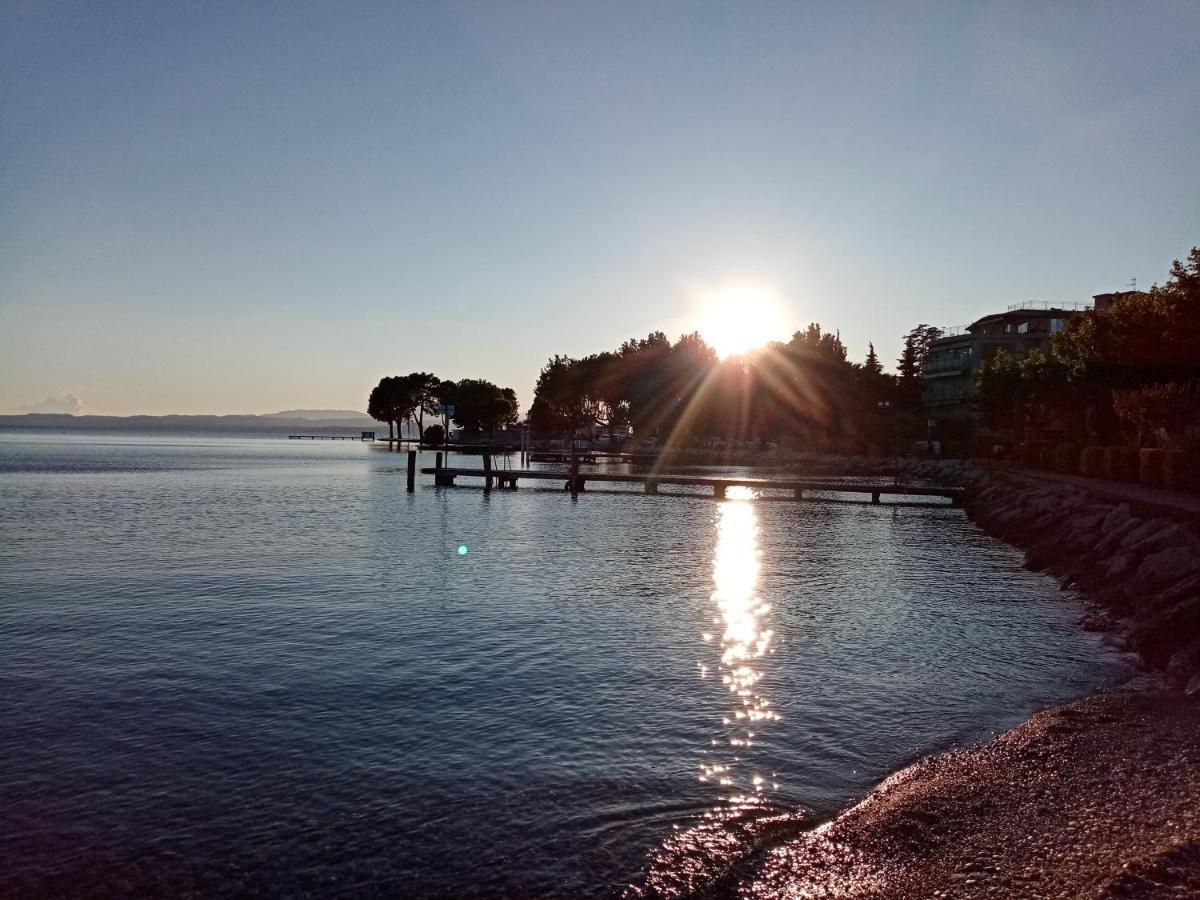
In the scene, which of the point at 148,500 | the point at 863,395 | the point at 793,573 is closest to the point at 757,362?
the point at 863,395

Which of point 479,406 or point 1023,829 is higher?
point 479,406

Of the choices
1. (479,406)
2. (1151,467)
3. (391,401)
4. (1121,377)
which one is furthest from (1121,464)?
(391,401)

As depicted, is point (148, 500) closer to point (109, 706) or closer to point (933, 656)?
point (109, 706)

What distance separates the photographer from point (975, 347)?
354 ft

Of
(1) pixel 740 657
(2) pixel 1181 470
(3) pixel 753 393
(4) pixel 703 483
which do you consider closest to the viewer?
(1) pixel 740 657

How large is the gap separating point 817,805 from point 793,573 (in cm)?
1645

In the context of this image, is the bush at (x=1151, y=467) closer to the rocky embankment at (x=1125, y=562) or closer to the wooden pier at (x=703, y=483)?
the rocky embankment at (x=1125, y=562)

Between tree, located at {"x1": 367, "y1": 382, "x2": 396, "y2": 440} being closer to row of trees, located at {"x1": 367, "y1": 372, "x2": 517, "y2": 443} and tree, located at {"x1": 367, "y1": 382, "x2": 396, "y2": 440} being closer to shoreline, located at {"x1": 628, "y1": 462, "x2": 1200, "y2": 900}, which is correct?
row of trees, located at {"x1": 367, "y1": 372, "x2": 517, "y2": 443}

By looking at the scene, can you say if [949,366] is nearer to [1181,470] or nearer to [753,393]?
[753,393]

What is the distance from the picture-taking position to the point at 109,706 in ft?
37.6

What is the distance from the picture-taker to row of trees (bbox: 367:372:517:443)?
528ft

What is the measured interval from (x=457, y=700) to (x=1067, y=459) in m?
43.6

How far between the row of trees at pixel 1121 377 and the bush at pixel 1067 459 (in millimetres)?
2845

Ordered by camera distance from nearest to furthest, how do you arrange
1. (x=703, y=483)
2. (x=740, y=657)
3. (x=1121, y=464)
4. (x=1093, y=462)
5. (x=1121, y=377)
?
(x=740, y=657), (x=1121, y=377), (x=1121, y=464), (x=1093, y=462), (x=703, y=483)
